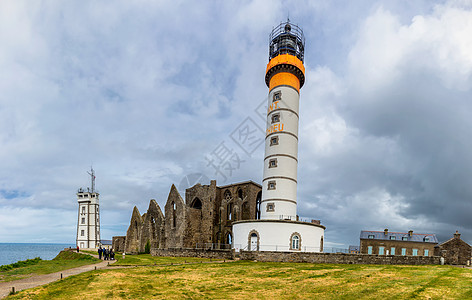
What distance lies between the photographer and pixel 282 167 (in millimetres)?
35719

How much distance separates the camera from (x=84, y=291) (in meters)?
14.9

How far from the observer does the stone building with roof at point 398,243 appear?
52969mm

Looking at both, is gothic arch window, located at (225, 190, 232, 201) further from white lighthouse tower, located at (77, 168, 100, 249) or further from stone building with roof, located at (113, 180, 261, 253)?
white lighthouse tower, located at (77, 168, 100, 249)

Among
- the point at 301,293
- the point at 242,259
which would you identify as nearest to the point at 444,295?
the point at 301,293

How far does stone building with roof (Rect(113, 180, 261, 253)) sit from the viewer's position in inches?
1715

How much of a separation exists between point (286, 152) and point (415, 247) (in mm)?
33320

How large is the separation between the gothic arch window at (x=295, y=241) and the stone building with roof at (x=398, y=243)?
2780 centimetres

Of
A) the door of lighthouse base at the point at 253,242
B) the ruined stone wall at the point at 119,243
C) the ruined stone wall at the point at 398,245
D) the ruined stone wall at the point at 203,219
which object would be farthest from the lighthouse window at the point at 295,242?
the ruined stone wall at the point at 119,243

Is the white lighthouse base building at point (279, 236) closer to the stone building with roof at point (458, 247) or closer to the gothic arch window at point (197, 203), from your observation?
the gothic arch window at point (197, 203)

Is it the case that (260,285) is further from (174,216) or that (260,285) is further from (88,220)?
(88,220)

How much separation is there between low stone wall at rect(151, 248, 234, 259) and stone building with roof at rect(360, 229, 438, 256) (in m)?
31.5

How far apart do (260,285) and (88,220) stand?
61.3 m

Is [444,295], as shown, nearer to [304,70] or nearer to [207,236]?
[304,70]

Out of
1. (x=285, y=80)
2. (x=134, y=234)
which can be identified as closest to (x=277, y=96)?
(x=285, y=80)
